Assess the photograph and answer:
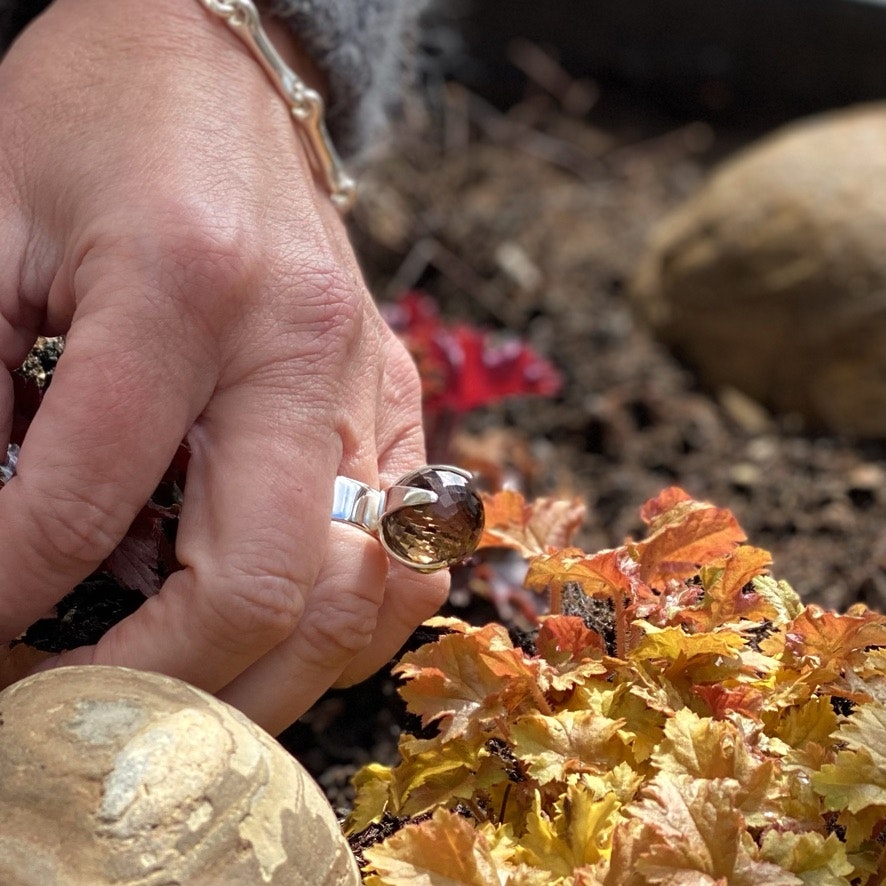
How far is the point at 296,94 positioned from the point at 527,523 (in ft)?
2.63

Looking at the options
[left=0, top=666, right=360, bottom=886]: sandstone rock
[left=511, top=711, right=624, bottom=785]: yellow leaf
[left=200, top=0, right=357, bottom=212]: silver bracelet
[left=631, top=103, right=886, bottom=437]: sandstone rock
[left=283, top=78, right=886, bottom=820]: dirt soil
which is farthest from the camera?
[left=631, top=103, right=886, bottom=437]: sandstone rock

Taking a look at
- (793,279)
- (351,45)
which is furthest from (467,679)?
(793,279)

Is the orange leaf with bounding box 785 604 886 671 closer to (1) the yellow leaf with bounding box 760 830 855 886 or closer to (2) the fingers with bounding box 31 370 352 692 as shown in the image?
(1) the yellow leaf with bounding box 760 830 855 886

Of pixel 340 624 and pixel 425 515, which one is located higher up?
pixel 425 515

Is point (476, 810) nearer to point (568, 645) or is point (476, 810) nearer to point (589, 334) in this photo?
point (568, 645)

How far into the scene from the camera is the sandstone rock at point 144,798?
1161 mm

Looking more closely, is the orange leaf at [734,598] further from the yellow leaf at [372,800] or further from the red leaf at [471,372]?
the red leaf at [471,372]

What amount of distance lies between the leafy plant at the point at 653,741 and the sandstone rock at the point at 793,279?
7.77ft

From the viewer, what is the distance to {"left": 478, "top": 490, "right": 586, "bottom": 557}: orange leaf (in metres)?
1.70

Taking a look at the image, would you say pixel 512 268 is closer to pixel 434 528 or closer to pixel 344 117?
pixel 344 117

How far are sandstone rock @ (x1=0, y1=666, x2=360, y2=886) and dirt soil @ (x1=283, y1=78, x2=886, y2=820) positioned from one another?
2.86ft

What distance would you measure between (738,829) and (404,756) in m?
0.43

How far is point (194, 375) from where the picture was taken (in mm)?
1416

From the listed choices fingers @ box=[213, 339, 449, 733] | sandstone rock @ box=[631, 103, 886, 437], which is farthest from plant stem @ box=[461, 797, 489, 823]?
sandstone rock @ box=[631, 103, 886, 437]
